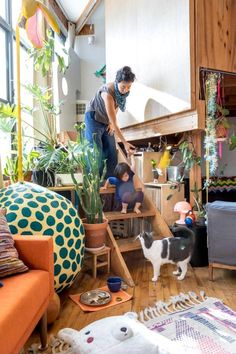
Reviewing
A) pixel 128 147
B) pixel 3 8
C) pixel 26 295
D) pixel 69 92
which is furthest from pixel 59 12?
pixel 26 295

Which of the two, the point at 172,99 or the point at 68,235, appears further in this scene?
the point at 172,99

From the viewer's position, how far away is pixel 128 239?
2855mm

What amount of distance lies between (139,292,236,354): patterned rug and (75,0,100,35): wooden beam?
17.7 ft

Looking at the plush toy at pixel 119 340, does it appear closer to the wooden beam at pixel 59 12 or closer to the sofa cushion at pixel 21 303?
the sofa cushion at pixel 21 303

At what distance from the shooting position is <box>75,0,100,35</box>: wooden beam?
5406mm

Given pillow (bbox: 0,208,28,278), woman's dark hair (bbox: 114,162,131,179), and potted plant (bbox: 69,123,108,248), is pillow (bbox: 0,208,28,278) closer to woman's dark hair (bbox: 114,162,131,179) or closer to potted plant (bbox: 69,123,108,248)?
potted plant (bbox: 69,123,108,248)

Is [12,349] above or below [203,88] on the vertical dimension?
below

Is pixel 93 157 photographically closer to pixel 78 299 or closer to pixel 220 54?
pixel 78 299

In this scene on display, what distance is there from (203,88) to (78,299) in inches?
89.8

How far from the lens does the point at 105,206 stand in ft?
9.93

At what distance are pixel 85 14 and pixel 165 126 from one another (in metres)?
3.82

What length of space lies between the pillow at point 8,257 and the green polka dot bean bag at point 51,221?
26cm

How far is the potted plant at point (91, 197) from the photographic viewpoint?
2406 mm

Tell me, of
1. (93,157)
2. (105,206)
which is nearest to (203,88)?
(93,157)
